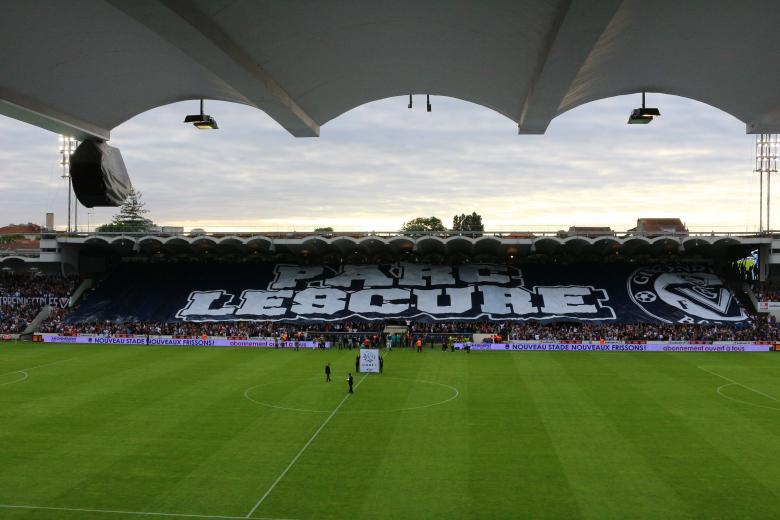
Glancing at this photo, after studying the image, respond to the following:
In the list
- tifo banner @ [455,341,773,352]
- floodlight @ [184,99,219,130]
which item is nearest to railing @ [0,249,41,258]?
tifo banner @ [455,341,773,352]

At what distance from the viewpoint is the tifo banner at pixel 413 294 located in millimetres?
53188

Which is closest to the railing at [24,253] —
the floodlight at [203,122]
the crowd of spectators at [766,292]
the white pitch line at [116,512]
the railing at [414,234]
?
the railing at [414,234]

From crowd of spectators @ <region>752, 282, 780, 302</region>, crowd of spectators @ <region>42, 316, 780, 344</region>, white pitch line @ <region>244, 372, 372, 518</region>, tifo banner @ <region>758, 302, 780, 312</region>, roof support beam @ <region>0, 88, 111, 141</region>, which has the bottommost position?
white pitch line @ <region>244, 372, 372, 518</region>

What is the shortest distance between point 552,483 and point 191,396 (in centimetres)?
1617

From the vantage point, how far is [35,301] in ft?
187

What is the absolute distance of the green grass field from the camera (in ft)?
51.1

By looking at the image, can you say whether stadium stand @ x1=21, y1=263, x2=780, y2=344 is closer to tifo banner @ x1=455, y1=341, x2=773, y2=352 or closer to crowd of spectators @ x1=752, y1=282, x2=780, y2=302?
tifo banner @ x1=455, y1=341, x2=773, y2=352

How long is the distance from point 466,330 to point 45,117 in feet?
149

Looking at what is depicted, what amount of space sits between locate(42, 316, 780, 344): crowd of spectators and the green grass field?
12.5 meters

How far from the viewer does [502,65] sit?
24.9ft

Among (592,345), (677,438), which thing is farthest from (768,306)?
(677,438)

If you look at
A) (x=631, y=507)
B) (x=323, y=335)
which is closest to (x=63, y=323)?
(x=323, y=335)

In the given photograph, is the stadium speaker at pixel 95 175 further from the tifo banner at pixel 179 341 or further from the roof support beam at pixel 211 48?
the tifo banner at pixel 179 341

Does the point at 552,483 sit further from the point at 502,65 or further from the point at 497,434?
the point at 502,65
